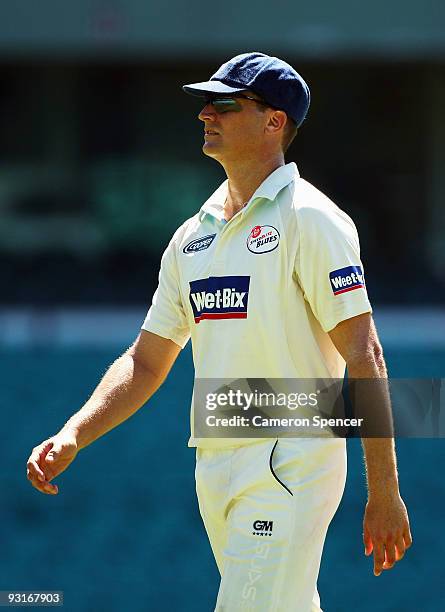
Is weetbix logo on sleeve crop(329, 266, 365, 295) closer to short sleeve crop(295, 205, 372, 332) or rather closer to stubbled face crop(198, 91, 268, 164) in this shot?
short sleeve crop(295, 205, 372, 332)

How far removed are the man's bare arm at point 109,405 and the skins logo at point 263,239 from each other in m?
0.42

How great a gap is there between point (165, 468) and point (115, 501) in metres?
0.63

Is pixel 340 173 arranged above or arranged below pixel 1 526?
above

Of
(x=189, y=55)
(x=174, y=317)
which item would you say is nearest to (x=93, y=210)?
(x=189, y=55)

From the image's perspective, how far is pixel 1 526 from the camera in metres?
6.57

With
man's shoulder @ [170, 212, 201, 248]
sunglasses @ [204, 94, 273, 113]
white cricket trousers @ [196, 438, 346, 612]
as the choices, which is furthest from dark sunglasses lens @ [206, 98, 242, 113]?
white cricket trousers @ [196, 438, 346, 612]

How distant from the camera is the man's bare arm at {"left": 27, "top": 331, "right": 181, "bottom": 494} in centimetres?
283

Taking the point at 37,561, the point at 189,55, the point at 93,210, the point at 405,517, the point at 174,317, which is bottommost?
the point at 37,561

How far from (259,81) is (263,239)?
0.37m

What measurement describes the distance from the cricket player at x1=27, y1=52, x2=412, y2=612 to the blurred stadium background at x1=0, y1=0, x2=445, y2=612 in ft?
8.85

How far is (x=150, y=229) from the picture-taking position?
15.4 m

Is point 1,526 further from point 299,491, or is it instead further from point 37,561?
point 299,491

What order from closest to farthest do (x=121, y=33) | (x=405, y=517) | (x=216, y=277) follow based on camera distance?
(x=405, y=517), (x=216, y=277), (x=121, y=33)

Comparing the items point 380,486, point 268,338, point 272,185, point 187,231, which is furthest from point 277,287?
point 380,486
